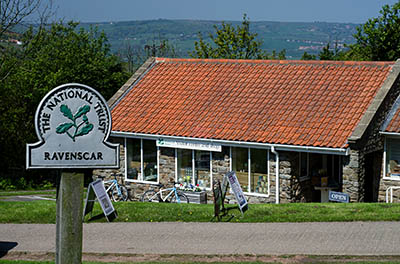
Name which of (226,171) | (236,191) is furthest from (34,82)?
(236,191)

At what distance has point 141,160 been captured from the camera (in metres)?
22.3

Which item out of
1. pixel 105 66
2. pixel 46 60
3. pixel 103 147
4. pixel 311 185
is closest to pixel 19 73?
pixel 46 60

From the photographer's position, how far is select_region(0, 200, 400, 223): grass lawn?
14.8 metres

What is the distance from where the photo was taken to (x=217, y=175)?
67.9ft

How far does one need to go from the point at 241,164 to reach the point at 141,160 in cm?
393

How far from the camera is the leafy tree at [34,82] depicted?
33.7 metres

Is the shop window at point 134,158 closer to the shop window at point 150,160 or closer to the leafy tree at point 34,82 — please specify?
the shop window at point 150,160

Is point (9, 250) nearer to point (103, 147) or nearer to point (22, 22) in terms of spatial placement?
point (103, 147)

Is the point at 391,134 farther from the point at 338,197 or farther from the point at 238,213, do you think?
the point at 238,213

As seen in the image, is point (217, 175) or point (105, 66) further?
point (105, 66)

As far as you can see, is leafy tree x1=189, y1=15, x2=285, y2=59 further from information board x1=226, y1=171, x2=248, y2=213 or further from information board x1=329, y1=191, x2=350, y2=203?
information board x1=226, y1=171, x2=248, y2=213

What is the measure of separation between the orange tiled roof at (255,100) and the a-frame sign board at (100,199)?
232 inches

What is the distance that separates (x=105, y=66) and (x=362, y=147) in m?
24.2

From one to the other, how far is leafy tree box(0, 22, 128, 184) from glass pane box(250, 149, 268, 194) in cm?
1583
